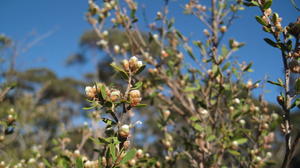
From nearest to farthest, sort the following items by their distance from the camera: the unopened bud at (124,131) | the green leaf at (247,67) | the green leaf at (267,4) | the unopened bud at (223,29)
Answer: the unopened bud at (124,131)
the green leaf at (267,4)
the green leaf at (247,67)
the unopened bud at (223,29)

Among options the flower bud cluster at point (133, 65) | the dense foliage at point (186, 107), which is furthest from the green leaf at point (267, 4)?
the flower bud cluster at point (133, 65)

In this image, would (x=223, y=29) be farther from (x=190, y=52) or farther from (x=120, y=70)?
(x=120, y=70)

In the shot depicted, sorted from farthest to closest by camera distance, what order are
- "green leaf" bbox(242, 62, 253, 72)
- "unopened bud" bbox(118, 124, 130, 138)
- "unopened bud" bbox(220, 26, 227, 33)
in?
"unopened bud" bbox(220, 26, 227, 33) < "green leaf" bbox(242, 62, 253, 72) < "unopened bud" bbox(118, 124, 130, 138)

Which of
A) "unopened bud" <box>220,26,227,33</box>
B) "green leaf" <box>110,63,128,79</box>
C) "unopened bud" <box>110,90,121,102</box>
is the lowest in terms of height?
"unopened bud" <box>110,90,121,102</box>

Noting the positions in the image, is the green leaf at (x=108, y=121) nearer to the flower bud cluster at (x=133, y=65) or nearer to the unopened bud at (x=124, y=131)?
the unopened bud at (x=124, y=131)

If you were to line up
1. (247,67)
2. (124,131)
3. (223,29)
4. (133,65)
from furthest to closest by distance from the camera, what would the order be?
1. (223,29)
2. (247,67)
3. (133,65)
4. (124,131)

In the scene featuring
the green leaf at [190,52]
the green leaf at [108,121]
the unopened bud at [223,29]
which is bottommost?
the green leaf at [108,121]

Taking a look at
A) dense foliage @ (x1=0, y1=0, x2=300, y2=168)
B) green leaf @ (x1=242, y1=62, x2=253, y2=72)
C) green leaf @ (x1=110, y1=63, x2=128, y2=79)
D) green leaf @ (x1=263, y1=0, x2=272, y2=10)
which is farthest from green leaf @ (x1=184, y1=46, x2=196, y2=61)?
green leaf @ (x1=110, y1=63, x2=128, y2=79)

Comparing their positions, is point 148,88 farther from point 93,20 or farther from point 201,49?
point 93,20

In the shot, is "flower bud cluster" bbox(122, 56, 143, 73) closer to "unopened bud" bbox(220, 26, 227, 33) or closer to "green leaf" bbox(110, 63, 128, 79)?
"green leaf" bbox(110, 63, 128, 79)

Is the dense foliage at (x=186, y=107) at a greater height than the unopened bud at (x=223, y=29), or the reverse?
the unopened bud at (x=223, y=29)

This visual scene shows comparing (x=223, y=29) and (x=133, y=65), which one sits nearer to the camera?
(x=133, y=65)

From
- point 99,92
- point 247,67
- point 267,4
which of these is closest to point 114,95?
point 99,92

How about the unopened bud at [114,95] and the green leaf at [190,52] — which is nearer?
the unopened bud at [114,95]
